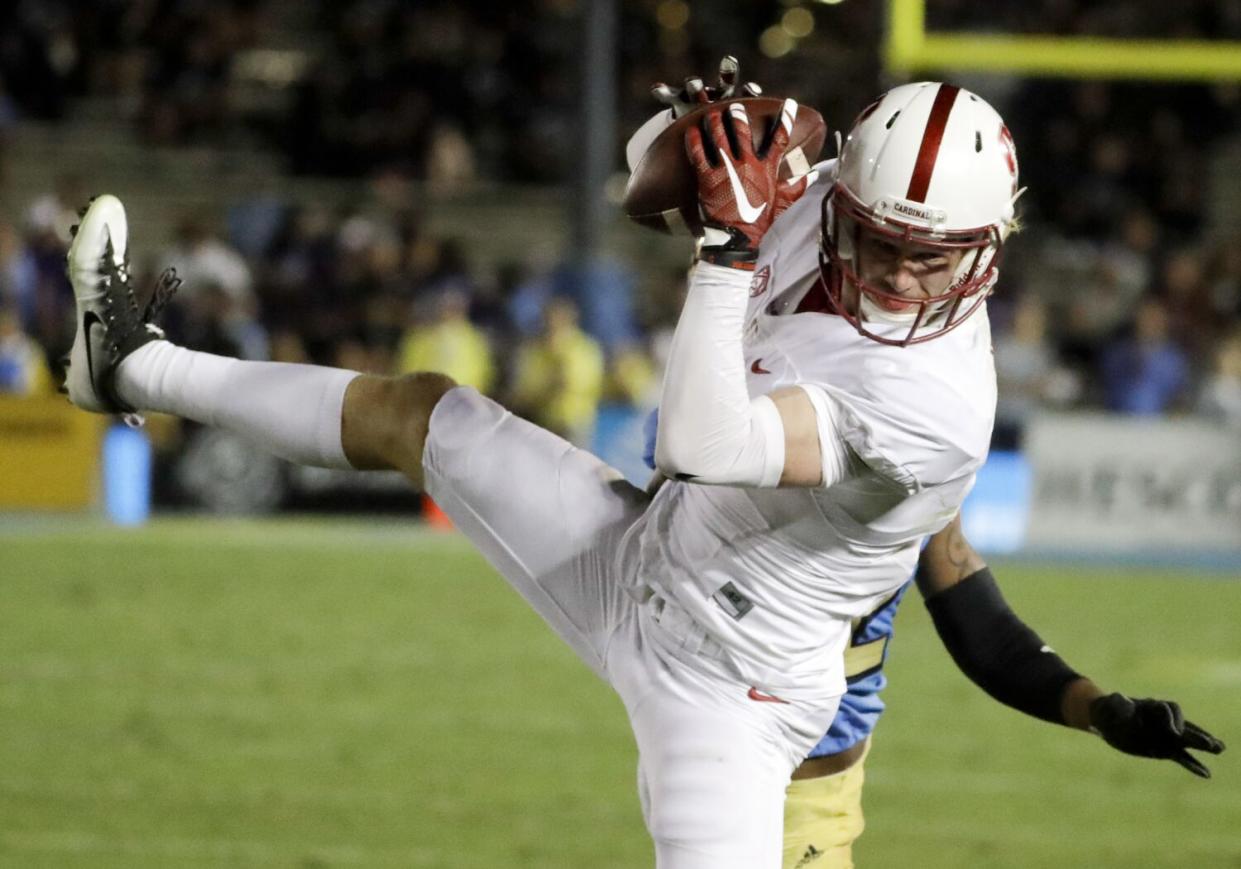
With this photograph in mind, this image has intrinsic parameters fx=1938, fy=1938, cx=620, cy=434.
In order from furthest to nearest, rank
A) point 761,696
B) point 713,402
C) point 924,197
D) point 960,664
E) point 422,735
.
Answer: point 422,735
point 960,664
point 761,696
point 924,197
point 713,402

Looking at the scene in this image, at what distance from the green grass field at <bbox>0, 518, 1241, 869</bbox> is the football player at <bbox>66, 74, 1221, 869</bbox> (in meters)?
1.71

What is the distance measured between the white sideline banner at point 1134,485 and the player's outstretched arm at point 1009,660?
6.66 metres

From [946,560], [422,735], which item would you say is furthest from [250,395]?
[422,735]

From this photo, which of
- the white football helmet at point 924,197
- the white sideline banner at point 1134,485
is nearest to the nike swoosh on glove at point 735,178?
the white football helmet at point 924,197

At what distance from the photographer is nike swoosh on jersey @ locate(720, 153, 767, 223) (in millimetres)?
2617

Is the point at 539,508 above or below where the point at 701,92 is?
below

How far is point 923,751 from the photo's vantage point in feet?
19.0

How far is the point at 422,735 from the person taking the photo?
5.78m

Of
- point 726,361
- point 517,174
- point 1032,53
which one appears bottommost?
point 517,174

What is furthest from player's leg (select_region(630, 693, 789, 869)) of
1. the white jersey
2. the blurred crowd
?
the blurred crowd

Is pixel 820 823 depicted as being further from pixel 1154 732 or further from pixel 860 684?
pixel 1154 732

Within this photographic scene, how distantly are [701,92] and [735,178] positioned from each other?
0.20m

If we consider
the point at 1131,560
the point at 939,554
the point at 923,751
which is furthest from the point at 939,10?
the point at 939,554

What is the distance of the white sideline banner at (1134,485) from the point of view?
9.75m
